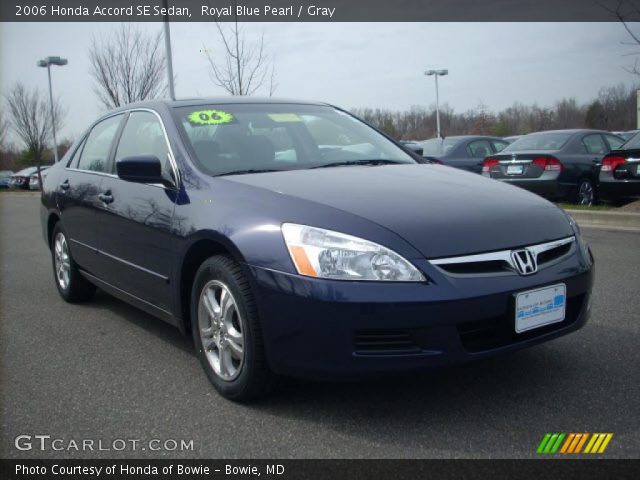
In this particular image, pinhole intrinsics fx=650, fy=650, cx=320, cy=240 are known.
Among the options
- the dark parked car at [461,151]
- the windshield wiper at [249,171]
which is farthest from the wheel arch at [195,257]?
the dark parked car at [461,151]

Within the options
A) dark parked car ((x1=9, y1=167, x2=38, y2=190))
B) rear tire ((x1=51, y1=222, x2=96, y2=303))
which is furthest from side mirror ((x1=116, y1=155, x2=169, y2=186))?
dark parked car ((x1=9, y1=167, x2=38, y2=190))

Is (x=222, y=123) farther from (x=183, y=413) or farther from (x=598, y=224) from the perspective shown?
(x=598, y=224)

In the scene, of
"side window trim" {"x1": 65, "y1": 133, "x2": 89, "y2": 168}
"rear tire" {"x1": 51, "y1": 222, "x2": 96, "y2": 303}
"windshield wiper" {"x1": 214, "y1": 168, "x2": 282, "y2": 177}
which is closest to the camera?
"windshield wiper" {"x1": 214, "y1": 168, "x2": 282, "y2": 177}

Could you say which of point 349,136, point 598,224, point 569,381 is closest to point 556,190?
point 598,224

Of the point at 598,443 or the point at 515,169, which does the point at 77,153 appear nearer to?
the point at 598,443

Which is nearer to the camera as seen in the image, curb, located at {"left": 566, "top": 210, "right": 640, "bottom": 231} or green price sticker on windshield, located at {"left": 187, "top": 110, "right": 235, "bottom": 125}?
green price sticker on windshield, located at {"left": 187, "top": 110, "right": 235, "bottom": 125}

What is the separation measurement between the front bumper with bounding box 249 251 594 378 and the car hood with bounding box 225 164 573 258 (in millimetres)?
180

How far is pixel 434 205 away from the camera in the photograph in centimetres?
304

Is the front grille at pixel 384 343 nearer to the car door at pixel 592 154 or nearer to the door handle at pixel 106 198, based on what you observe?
the door handle at pixel 106 198

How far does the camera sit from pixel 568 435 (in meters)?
2.63

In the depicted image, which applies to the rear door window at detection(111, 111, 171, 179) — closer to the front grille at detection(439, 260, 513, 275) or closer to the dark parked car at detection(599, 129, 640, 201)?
the front grille at detection(439, 260, 513, 275)

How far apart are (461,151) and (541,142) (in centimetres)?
248

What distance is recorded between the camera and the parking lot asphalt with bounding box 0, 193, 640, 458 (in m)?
2.65

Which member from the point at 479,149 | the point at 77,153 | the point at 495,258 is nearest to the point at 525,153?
the point at 479,149
